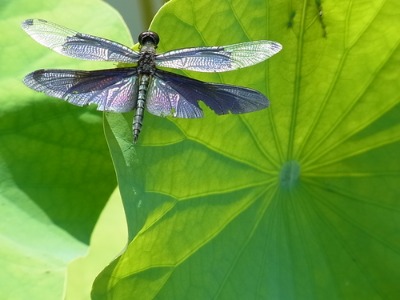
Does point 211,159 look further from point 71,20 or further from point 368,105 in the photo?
point 71,20

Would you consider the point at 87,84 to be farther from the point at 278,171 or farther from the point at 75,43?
the point at 278,171

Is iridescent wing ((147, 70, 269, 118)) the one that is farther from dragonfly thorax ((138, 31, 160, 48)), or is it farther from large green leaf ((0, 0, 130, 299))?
large green leaf ((0, 0, 130, 299))

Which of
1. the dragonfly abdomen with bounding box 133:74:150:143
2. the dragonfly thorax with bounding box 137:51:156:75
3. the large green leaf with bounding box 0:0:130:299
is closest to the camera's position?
the dragonfly abdomen with bounding box 133:74:150:143

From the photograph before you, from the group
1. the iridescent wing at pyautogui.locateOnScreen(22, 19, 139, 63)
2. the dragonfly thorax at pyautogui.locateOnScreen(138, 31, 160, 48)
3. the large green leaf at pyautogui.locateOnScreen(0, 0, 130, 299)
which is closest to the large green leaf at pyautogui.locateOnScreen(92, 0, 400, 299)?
the dragonfly thorax at pyautogui.locateOnScreen(138, 31, 160, 48)

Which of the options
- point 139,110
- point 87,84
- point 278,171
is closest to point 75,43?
point 87,84

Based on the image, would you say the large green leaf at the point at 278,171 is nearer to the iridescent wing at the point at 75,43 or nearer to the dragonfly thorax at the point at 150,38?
the dragonfly thorax at the point at 150,38

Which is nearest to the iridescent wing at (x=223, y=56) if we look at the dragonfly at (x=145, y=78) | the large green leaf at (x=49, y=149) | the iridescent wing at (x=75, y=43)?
the dragonfly at (x=145, y=78)

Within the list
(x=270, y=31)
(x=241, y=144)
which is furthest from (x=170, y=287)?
(x=270, y=31)
